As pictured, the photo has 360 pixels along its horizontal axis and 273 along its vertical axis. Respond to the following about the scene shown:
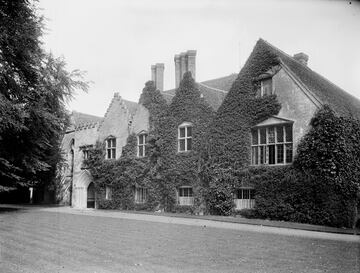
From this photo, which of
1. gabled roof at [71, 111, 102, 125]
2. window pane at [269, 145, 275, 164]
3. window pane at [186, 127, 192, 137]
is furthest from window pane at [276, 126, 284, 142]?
gabled roof at [71, 111, 102, 125]

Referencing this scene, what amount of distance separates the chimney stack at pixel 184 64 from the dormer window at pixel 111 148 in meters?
7.75

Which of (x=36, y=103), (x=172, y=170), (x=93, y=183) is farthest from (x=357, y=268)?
(x=93, y=183)

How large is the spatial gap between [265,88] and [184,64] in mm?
7785

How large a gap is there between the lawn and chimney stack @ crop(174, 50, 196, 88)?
16257 mm

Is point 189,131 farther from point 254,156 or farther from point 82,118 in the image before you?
point 82,118

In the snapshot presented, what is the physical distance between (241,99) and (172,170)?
Result: 7.16 meters

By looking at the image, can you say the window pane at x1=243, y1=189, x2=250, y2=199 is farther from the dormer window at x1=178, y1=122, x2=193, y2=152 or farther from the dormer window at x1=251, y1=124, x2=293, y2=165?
the dormer window at x1=178, y1=122, x2=193, y2=152

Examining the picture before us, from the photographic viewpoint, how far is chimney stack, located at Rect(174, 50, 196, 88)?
1074 inches

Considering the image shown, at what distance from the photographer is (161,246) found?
1038cm

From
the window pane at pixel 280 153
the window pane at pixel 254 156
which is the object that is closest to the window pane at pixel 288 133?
the window pane at pixel 280 153

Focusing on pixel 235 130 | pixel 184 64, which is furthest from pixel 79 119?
pixel 235 130

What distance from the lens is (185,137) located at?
25922mm

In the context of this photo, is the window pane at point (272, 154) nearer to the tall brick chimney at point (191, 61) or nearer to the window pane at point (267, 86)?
the window pane at point (267, 86)

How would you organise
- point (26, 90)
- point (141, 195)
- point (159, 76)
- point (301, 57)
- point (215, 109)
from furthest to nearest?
1. point (301, 57)
2. point (159, 76)
3. point (141, 195)
4. point (215, 109)
5. point (26, 90)
